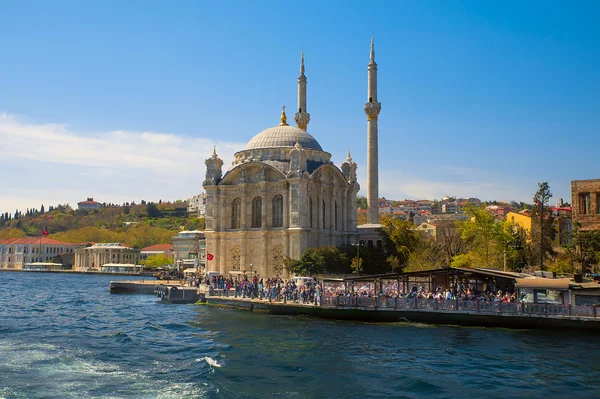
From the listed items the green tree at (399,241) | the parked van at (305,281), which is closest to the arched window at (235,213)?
the green tree at (399,241)

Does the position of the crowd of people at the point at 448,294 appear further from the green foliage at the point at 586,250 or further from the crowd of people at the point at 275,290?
the green foliage at the point at 586,250

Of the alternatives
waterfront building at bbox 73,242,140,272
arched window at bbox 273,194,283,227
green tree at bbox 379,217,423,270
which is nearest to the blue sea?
arched window at bbox 273,194,283,227

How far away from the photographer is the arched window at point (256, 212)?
5222 centimetres

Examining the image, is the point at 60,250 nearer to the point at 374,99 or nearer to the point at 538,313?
the point at 374,99

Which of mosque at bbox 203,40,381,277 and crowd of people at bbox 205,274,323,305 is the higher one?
mosque at bbox 203,40,381,277

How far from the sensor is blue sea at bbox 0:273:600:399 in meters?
18.0

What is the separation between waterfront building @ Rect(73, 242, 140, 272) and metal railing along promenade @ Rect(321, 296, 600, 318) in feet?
327

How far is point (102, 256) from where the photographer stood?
423 feet

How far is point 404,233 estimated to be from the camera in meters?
55.7

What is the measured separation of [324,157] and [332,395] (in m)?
39.6

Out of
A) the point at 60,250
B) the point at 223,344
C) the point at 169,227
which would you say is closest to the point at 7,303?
the point at 223,344

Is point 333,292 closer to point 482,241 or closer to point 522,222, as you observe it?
point 482,241

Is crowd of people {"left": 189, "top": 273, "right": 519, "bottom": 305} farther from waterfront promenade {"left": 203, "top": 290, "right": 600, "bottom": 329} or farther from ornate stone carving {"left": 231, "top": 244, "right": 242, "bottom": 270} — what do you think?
ornate stone carving {"left": 231, "top": 244, "right": 242, "bottom": 270}

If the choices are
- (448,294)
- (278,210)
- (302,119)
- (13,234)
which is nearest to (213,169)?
(278,210)
